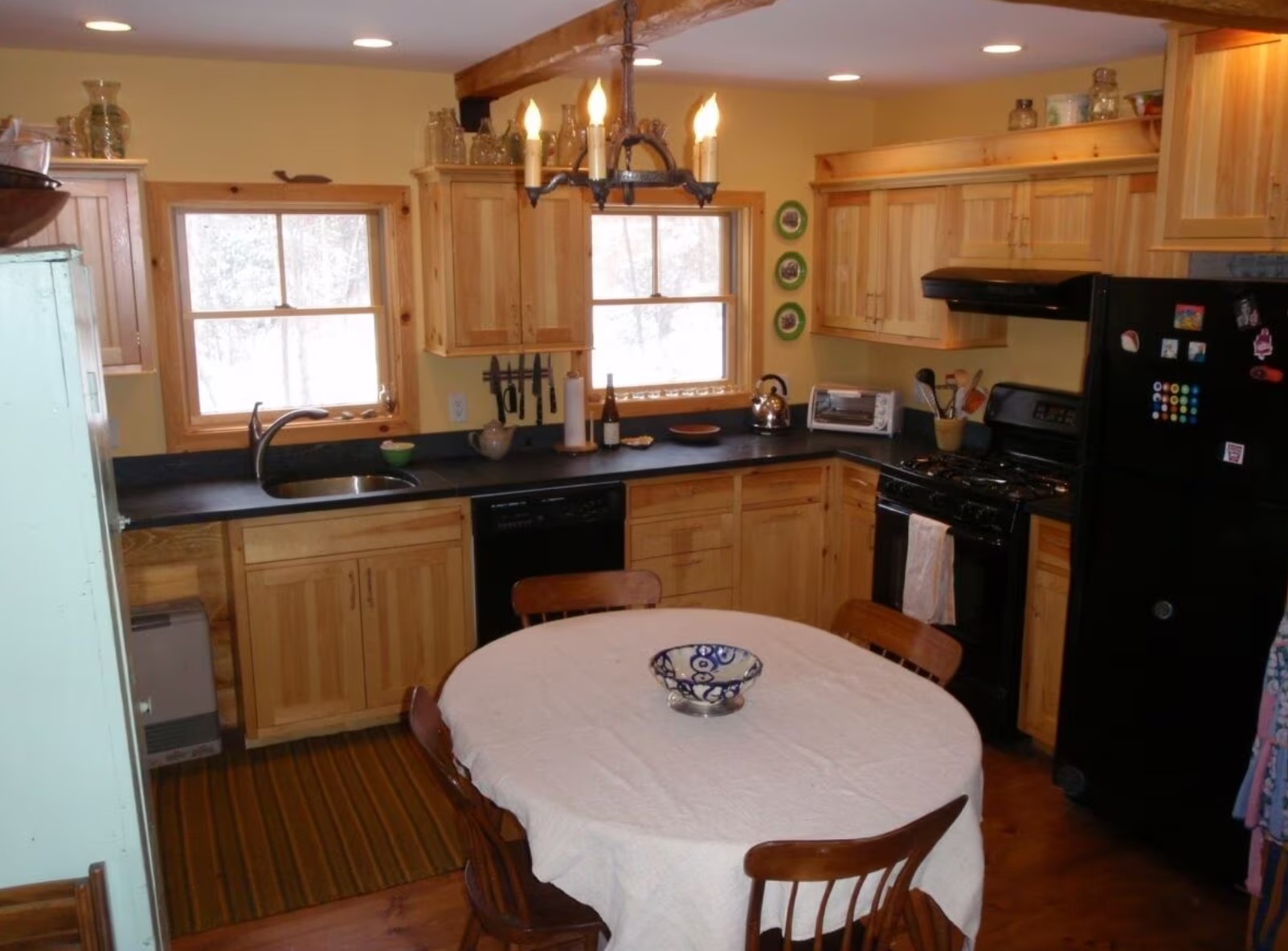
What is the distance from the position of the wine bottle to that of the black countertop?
2.1 inches

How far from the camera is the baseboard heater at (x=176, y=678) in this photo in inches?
147

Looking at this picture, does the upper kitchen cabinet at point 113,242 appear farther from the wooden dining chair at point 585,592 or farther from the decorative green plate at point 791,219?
the decorative green plate at point 791,219

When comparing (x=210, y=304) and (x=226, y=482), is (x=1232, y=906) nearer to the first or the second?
(x=226, y=482)

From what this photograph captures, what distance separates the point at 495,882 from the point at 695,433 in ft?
9.13

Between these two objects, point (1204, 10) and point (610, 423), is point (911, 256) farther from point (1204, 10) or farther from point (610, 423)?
point (1204, 10)

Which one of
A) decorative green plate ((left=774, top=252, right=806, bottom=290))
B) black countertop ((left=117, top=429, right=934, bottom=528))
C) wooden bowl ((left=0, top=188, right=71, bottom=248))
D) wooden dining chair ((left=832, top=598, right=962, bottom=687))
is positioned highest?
wooden bowl ((left=0, top=188, right=71, bottom=248))

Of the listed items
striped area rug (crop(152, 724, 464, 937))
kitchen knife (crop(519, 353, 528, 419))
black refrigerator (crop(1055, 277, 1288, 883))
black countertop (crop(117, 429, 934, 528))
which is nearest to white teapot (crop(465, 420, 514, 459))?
black countertop (crop(117, 429, 934, 528))

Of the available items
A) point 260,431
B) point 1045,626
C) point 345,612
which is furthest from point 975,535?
point 260,431

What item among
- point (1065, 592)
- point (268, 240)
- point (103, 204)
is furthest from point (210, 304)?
point (1065, 592)

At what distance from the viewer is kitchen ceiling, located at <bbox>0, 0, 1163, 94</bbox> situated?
3133mm

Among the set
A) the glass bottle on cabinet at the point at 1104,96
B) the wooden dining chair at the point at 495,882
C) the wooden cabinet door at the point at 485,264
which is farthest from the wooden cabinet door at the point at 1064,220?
the wooden dining chair at the point at 495,882

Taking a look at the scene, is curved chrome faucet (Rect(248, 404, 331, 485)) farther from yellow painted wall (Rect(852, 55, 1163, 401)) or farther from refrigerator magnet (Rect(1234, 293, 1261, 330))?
refrigerator magnet (Rect(1234, 293, 1261, 330))

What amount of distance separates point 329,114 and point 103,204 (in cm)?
92

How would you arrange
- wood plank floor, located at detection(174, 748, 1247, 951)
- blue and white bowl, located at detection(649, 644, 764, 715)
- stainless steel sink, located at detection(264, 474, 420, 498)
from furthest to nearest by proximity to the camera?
stainless steel sink, located at detection(264, 474, 420, 498) → wood plank floor, located at detection(174, 748, 1247, 951) → blue and white bowl, located at detection(649, 644, 764, 715)
